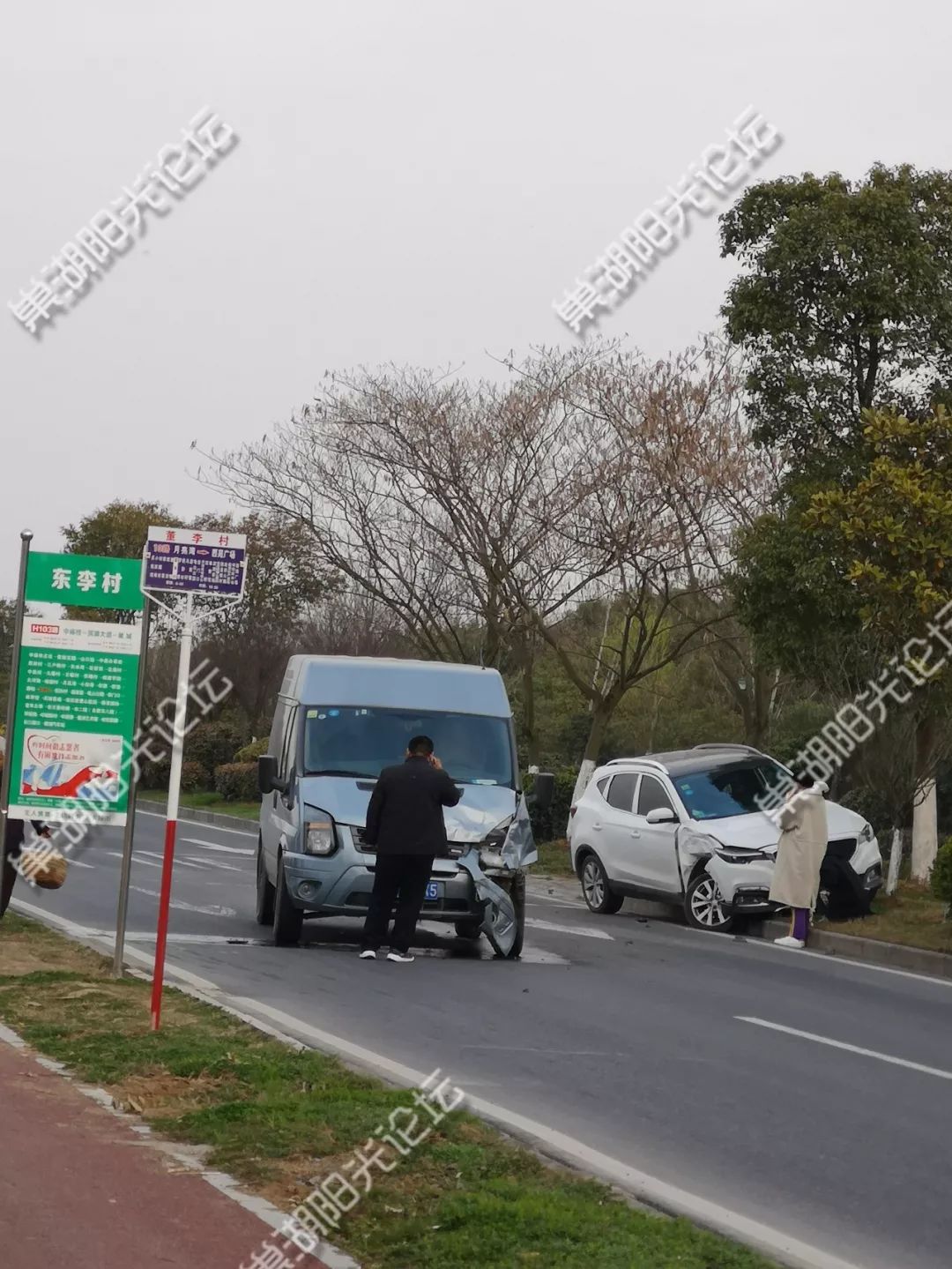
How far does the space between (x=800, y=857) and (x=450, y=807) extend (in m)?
4.60

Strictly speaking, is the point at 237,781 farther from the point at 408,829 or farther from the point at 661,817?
the point at 408,829

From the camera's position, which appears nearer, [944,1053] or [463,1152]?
[463,1152]

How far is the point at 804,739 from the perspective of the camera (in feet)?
95.8

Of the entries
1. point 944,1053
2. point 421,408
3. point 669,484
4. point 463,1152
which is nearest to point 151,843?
point 421,408

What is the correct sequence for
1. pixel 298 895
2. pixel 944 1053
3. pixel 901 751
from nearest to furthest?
pixel 944 1053 → pixel 298 895 → pixel 901 751

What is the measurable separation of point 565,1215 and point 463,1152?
101 centimetres

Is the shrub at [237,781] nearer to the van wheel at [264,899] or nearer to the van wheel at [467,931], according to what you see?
the van wheel at [264,899]

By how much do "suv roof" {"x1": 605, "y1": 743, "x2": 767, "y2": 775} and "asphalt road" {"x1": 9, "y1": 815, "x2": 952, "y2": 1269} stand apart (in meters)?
2.35

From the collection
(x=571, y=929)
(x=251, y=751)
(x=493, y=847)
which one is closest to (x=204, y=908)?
(x=571, y=929)

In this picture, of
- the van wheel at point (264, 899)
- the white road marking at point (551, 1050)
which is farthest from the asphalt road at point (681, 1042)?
the van wheel at point (264, 899)

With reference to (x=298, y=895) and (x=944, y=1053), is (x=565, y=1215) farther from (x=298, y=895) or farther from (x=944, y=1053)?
(x=298, y=895)

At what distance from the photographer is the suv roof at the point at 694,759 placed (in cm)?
2086

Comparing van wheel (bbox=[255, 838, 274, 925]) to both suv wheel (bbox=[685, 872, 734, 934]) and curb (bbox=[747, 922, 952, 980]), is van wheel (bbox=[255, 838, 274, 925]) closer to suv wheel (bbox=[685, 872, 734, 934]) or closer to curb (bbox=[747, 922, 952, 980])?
suv wheel (bbox=[685, 872, 734, 934])

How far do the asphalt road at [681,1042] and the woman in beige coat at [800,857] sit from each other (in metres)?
0.53
